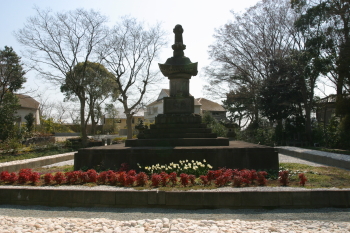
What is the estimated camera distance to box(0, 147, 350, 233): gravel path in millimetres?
4734

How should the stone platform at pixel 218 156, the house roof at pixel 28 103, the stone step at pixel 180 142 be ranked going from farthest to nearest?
1. the house roof at pixel 28 103
2. the stone step at pixel 180 142
3. the stone platform at pixel 218 156

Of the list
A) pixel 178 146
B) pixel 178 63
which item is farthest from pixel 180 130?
pixel 178 63

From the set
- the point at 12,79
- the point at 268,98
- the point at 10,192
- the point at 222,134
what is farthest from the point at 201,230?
the point at 12,79

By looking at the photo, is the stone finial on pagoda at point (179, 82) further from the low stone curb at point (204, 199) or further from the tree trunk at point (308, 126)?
the tree trunk at point (308, 126)

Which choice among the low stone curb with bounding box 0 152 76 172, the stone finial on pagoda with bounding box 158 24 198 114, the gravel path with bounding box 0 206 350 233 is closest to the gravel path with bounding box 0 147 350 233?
the gravel path with bounding box 0 206 350 233

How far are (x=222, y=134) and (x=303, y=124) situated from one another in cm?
628

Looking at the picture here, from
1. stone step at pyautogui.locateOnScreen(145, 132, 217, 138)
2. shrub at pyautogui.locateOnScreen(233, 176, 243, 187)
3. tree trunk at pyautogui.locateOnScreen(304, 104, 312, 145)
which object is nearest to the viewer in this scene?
shrub at pyautogui.locateOnScreen(233, 176, 243, 187)

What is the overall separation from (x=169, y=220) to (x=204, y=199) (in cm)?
102

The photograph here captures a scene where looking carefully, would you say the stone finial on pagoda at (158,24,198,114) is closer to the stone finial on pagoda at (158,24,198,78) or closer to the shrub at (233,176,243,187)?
the stone finial on pagoda at (158,24,198,78)

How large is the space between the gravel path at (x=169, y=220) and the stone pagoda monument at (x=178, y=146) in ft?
11.4

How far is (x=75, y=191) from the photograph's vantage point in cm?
633

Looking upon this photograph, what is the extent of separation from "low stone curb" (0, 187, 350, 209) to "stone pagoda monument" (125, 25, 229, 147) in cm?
481

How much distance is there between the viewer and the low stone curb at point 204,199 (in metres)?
5.88

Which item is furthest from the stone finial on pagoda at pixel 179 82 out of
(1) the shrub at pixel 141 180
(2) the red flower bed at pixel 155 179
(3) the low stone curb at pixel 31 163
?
(1) the shrub at pixel 141 180
